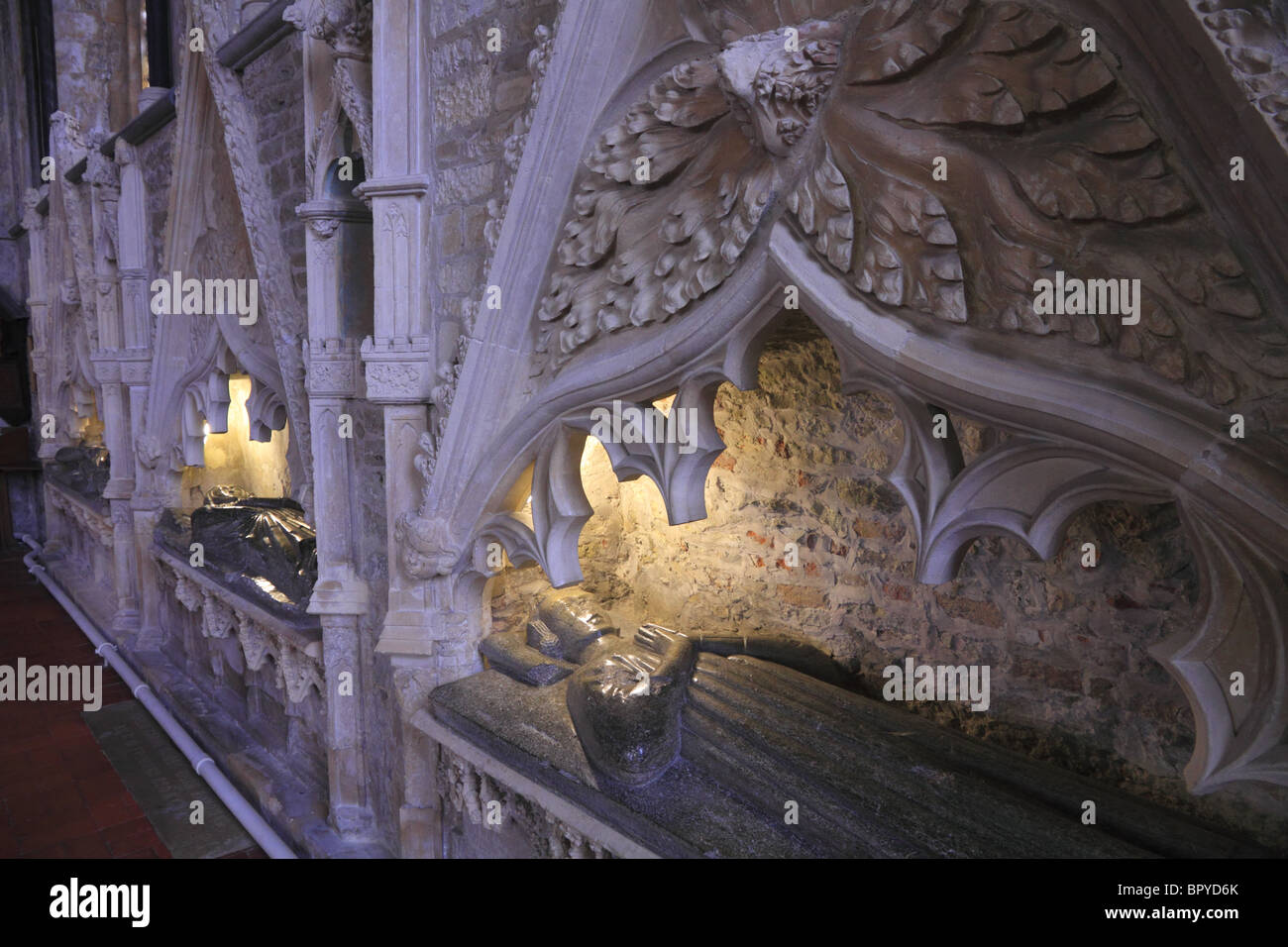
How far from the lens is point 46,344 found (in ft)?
31.4

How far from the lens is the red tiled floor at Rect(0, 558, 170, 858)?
4188 millimetres

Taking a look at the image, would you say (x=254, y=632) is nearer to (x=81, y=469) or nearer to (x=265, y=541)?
(x=265, y=541)

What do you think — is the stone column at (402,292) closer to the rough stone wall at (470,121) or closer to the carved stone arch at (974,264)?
the rough stone wall at (470,121)

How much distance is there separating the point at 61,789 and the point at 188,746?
2.09ft

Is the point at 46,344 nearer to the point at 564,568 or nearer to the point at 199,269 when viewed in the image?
the point at 199,269

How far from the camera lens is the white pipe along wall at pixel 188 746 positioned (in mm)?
4199

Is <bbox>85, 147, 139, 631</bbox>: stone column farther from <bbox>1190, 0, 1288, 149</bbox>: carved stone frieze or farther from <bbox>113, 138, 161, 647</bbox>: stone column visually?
<bbox>1190, 0, 1288, 149</bbox>: carved stone frieze

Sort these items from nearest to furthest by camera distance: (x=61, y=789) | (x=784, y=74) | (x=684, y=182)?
(x=784, y=74)
(x=684, y=182)
(x=61, y=789)

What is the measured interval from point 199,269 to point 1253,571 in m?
5.97

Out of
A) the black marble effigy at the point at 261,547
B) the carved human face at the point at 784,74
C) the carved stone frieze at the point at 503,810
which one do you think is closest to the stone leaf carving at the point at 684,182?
the carved human face at the point at 784,74

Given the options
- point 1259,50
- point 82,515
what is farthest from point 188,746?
point 1259,50

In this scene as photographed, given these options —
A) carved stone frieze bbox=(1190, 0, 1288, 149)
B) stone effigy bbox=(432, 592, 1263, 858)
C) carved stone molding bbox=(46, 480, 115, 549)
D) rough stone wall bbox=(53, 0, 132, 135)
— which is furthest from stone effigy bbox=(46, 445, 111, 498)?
carved stone frieze bbox=(1190, 0, 1288, 149)

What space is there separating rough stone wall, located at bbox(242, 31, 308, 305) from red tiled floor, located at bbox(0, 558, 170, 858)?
282 centimetres

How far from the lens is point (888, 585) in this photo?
306 centimetres
